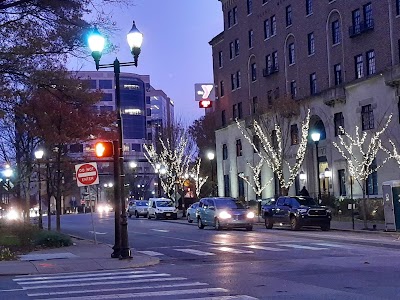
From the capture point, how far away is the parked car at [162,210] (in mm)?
55031

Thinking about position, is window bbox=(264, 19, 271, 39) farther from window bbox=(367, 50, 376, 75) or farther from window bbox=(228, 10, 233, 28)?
window bbox=(367, 50, 376, 75)

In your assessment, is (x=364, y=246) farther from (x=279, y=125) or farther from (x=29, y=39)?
(x=279, y=125)

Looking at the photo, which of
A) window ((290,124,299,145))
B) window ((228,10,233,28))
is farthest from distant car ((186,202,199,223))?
window ((228,10,233,28))

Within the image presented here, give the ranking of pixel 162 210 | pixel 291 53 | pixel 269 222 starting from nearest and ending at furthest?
1. pixel 269 222
2. pixel 162 210
3. pixel 291 53

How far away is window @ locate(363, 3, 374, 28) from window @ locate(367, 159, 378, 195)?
9.08m

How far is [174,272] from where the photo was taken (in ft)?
54.7

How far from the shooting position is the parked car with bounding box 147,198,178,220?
55.0 meters

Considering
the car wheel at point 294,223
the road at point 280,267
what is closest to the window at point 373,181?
the car wheel at point 294,223

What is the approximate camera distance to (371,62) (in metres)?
44.9

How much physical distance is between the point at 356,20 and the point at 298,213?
17.9 m

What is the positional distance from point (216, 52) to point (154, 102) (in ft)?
283

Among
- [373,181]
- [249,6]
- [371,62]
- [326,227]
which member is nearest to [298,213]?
[326,227]

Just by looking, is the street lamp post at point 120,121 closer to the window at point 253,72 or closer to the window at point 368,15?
the window at point 368,15

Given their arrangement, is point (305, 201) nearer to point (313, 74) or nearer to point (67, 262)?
point (67, 262)
